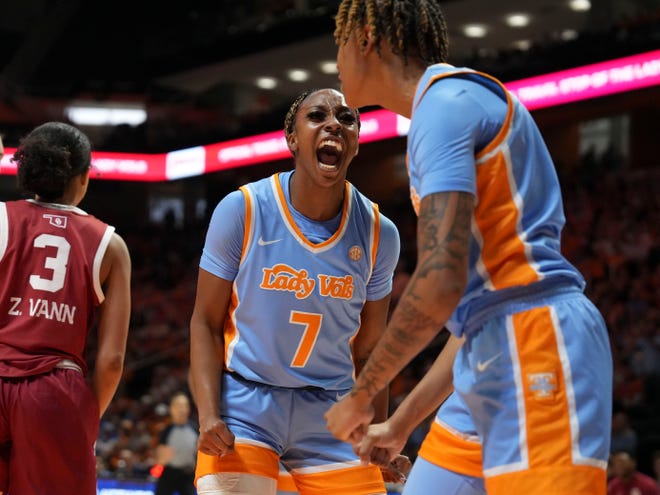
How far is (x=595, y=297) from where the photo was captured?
13.2 m

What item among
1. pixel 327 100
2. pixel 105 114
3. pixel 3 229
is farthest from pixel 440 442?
pixel 105 114

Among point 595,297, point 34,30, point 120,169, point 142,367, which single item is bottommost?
point 142,367

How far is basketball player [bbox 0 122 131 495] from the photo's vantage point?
137 inches

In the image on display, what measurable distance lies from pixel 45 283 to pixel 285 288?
86 cm

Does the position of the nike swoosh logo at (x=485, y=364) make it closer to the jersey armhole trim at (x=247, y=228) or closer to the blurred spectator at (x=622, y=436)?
the jersey armhole trim at (x=247, y=228)

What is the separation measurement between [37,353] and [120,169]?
17178mm

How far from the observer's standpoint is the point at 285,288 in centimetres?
351

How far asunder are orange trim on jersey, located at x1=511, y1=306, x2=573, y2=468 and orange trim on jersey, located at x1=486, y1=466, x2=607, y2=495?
2 cm

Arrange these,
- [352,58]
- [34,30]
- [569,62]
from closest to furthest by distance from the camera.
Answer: [352,58] → [569,62] → [34,30]

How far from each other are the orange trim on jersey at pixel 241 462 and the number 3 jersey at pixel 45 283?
0.66m

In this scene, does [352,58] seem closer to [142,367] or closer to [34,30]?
[142,367]

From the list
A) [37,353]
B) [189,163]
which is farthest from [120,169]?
[37,353]

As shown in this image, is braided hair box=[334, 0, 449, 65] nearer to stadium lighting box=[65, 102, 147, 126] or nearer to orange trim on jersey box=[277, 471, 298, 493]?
orange trim on jersey box=[277, 471, 298, 493]

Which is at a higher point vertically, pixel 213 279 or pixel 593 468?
pixel 213 279
